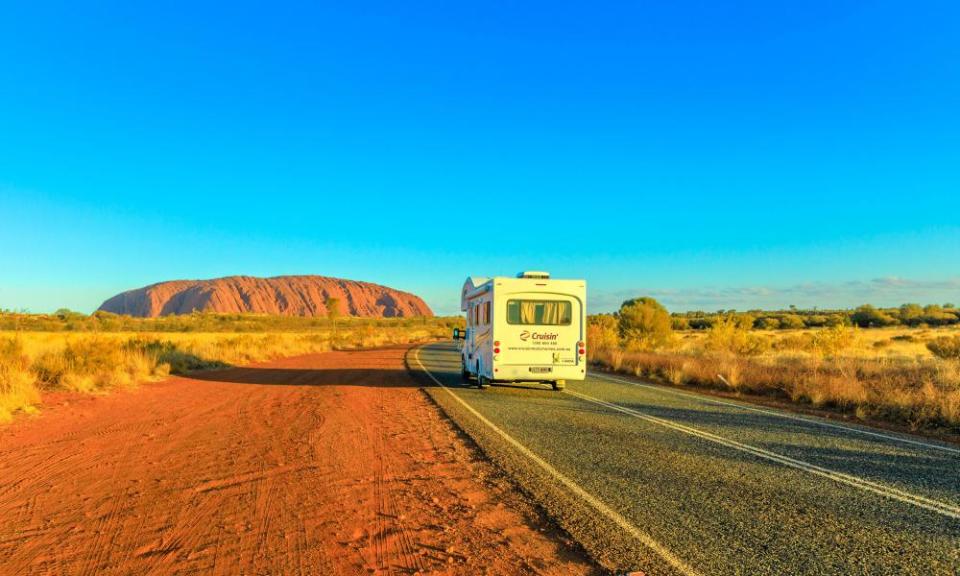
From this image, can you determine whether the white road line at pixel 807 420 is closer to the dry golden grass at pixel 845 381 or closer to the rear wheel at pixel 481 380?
the dry golden grass at pixel 845 381

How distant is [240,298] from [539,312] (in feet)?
576

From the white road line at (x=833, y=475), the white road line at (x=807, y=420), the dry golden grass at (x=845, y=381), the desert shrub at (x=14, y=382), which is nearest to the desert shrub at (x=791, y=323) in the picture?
the dry golden grass at (x=845, y=381)

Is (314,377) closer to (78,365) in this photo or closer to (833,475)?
(78,365)

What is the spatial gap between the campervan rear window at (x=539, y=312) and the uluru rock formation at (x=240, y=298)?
14742 cm

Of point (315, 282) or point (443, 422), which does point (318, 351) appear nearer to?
point (443, 422)

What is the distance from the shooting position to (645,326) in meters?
34.4

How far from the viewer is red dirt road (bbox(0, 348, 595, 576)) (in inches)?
159

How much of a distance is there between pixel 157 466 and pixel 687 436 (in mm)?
7475

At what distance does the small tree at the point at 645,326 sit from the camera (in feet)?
110

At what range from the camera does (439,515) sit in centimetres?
503

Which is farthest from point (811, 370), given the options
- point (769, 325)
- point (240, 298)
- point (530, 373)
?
point (240, 298)

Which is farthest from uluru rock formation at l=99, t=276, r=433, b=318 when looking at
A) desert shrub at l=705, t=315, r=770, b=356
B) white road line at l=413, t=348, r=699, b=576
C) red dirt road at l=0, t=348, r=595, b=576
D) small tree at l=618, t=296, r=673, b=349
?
white road line at l=413, t=348, r=699, b=576

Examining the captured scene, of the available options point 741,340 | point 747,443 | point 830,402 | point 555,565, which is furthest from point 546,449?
point 741,340

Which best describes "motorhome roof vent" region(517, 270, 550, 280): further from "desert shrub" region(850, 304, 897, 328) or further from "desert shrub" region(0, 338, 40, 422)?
"desert shrub" region(850, 304, 897, 328)
